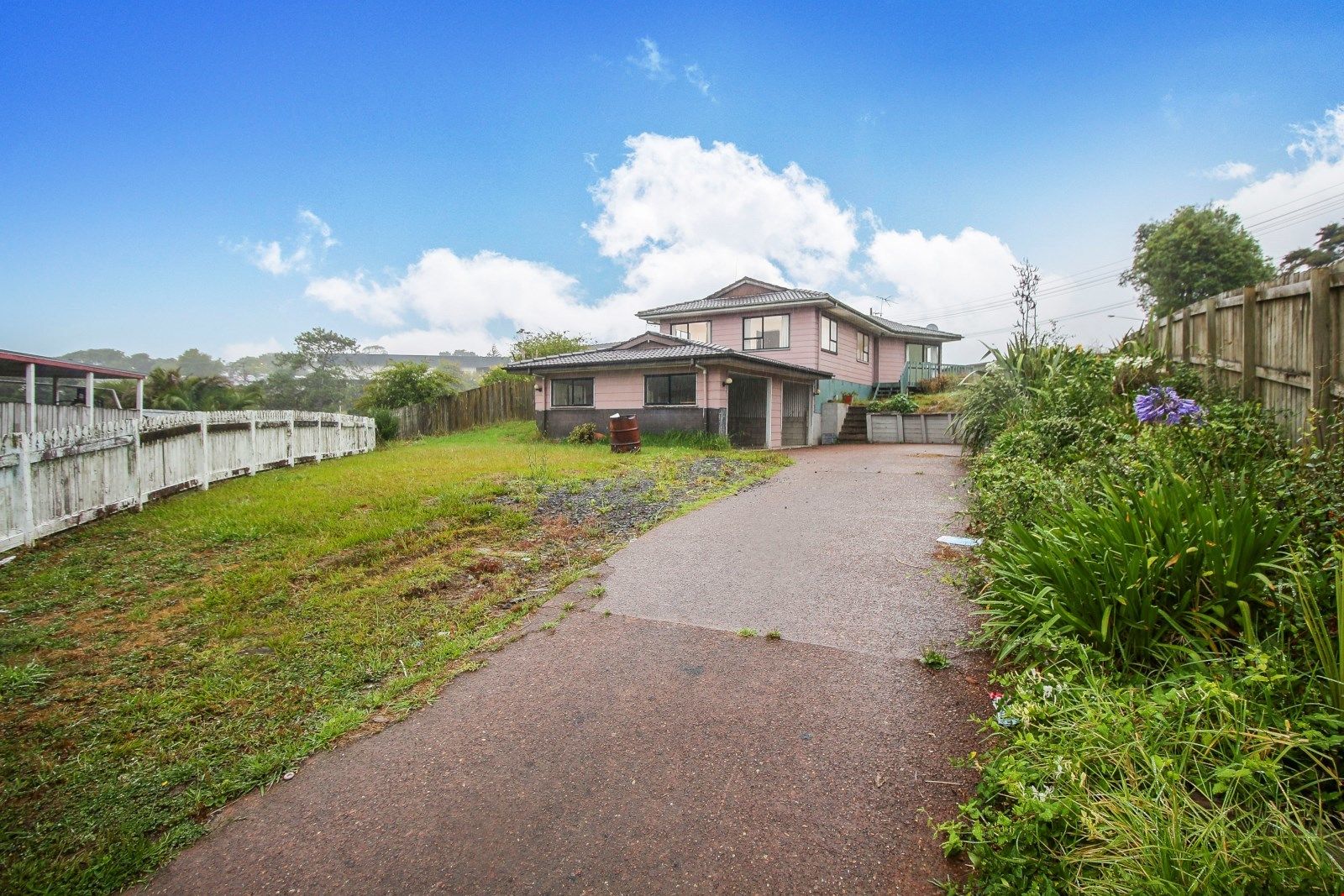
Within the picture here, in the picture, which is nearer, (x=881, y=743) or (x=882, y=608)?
(x=881, y=743)

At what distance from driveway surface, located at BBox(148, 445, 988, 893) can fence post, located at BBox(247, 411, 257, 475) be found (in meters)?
10.2

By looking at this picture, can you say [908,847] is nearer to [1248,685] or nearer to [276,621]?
[1248,685]

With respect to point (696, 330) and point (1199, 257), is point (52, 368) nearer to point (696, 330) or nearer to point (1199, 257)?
point (696, 330)

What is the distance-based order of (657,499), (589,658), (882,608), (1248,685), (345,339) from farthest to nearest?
(345,339), (657,499), (882,608), (589,658), (1248,685)

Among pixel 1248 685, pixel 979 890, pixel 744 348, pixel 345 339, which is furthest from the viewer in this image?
pixel 345 339

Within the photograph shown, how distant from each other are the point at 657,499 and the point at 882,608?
175 inches

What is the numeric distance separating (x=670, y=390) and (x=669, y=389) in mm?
65

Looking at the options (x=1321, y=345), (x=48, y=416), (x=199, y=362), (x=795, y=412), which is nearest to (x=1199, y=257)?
(x=795, y=412)

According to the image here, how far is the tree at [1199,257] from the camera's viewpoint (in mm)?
31438

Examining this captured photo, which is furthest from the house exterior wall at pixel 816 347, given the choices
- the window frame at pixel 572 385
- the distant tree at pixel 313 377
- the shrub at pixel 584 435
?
the distant tree at pixel 313 377

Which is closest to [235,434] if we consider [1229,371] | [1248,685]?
[1248,685]

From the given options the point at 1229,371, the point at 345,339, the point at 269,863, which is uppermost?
the point at 345,339

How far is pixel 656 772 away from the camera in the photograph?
236 centimetres

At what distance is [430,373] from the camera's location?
25.2 m
